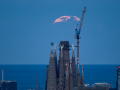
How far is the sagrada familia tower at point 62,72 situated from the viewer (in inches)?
3450

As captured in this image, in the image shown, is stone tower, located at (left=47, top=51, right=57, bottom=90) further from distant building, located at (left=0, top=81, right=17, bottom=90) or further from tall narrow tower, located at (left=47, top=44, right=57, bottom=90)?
distant building, located at (left=0, top=81, right=17, bottom=90)

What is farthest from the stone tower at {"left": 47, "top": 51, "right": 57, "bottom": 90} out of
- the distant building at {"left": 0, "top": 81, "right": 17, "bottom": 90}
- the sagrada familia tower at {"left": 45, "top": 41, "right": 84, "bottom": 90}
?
the distant building at {"left": 0, "top": 81, "right": 17, "bottom": 90}

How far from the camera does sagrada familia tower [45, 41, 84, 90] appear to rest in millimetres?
87625

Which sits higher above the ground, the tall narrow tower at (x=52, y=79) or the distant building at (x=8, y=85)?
the tall narrow tower at (x=52, y=79)

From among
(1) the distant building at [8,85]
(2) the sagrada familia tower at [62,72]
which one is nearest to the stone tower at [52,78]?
(2) the sagrada familia tower at [62,72]

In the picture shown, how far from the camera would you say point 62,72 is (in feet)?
293

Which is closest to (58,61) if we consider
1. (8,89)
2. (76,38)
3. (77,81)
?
(77,81)

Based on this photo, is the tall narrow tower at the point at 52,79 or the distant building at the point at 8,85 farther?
the distant building at the point at 8,85

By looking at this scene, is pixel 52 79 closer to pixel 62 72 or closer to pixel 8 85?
pixel 62 72

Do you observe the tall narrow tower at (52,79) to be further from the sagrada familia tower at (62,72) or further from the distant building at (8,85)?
the distant building at (8,85)

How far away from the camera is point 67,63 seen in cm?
8975

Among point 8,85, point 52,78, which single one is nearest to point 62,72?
point 52,78

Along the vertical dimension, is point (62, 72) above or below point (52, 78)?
above

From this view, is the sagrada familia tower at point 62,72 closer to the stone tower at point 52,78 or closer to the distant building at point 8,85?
the stone tower at point 52,78
